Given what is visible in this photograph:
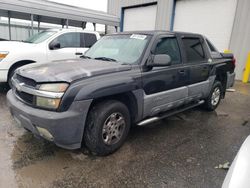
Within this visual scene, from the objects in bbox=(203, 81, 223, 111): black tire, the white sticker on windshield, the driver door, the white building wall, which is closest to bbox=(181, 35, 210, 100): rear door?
bbox=(203, 81, 223, 111): black tire

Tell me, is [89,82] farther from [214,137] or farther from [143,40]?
[214,137]

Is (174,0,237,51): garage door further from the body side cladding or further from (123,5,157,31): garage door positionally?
the body side cladding

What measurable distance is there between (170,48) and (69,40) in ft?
13.5

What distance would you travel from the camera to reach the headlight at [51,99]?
2453 mm

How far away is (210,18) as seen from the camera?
10.6 meters

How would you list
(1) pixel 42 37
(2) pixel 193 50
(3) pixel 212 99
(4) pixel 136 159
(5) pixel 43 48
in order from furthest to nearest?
A: 1. (1) pixel 42 37
2. (5) pixel 43 48
3. (3) pixel 212 99
4. (2) pixel 193 50
5. (4) pixel 136 159

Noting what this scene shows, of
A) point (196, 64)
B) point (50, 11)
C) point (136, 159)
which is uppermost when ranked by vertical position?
point (50, 11)

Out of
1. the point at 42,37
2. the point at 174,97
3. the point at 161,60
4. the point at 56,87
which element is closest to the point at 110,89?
the point at 56,87

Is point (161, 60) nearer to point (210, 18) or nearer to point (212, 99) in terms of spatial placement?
point (212, 99)

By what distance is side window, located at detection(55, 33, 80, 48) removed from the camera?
6.62 meters

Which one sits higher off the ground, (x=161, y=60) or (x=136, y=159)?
(x=161, y=60)

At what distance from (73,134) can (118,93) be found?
2.69 feet

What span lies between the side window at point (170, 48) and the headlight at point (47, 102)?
1887mm

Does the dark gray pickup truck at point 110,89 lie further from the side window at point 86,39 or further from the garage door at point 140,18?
the garage door at point 140,18
